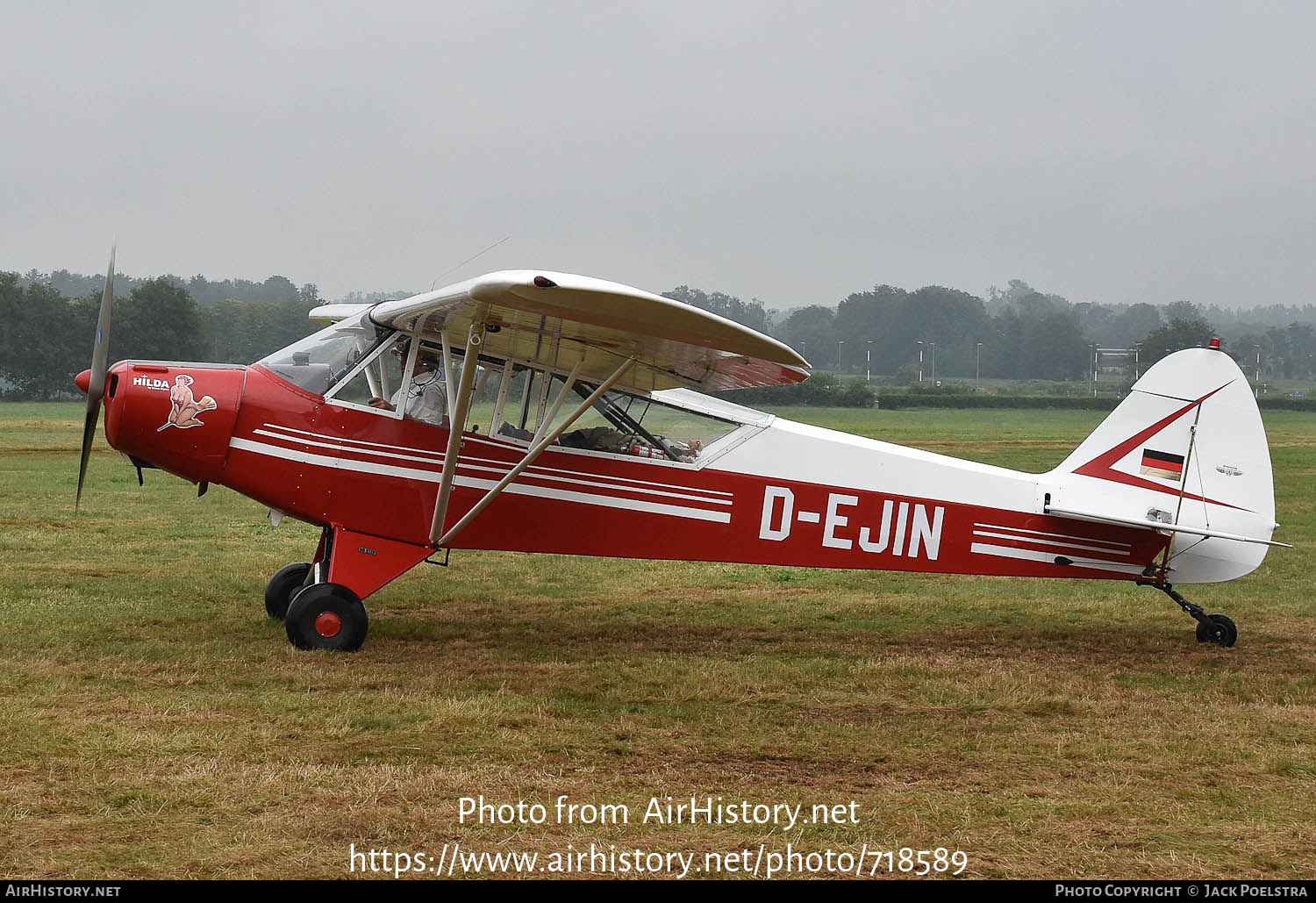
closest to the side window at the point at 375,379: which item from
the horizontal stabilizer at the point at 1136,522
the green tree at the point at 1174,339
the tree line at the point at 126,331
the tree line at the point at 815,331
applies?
the horizontal stabilizer at the point at 1136,522

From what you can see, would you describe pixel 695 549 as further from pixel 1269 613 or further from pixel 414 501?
pixel 1269 613

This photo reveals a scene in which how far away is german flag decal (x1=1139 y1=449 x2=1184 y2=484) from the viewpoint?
8.50 meters

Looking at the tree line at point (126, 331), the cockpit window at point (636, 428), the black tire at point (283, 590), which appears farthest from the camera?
the tree line at point (126, 331)

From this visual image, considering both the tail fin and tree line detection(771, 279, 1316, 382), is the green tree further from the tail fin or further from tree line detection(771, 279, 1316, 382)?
the tail fin

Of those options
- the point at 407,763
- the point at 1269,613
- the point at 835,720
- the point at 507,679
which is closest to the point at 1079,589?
the point at 1269,613

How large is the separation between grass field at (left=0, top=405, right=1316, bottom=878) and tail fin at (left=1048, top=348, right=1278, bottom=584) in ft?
2.75

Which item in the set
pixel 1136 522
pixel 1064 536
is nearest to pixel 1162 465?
pixel 1136 522

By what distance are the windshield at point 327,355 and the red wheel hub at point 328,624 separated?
1.51 metres

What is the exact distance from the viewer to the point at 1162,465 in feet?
28.0

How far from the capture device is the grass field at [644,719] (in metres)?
4.50

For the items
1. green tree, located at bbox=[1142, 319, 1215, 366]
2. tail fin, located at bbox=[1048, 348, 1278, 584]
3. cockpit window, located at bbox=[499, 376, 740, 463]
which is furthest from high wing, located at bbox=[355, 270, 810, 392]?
green tree, located at bbox=[1142, 319, 1215, 366]

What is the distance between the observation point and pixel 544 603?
1002cm

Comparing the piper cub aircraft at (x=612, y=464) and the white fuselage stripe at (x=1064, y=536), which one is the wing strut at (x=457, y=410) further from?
the white fuselage stripe at (x=1064, y=536)

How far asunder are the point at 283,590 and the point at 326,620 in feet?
4.68
